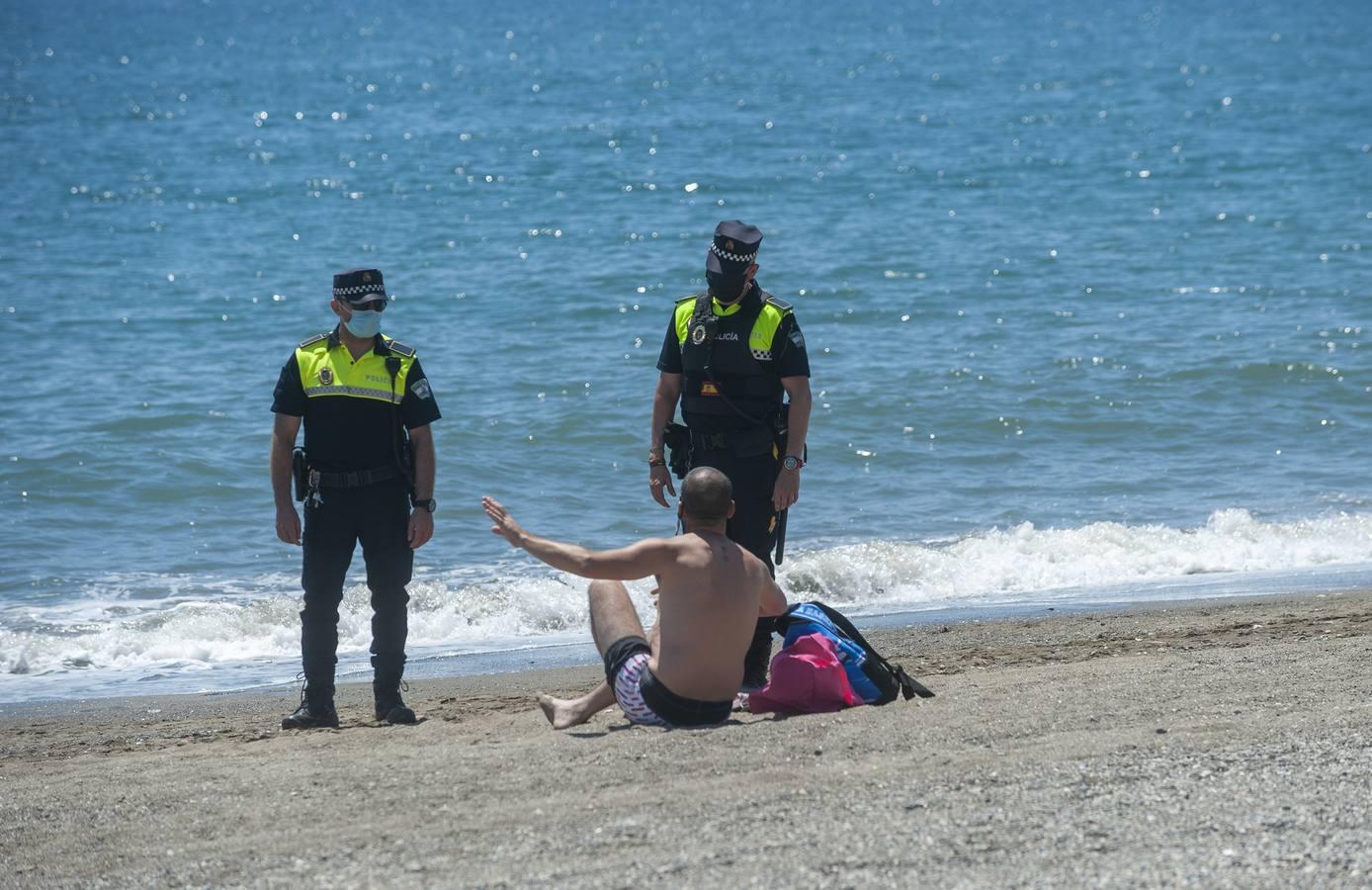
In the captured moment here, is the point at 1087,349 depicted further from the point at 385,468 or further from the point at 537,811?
the point at 537,811

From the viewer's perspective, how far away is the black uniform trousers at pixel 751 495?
6.28 meters

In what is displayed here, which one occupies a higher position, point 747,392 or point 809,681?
point 747,392

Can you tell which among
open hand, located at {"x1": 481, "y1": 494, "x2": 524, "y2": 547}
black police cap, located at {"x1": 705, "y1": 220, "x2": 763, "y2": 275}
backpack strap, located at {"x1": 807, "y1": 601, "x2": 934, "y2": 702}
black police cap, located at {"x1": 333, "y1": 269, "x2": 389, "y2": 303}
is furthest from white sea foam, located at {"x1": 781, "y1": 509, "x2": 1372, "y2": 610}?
open hand, located at {"x1": 481, "y1": 494, "x2": 524, "y2": 547}

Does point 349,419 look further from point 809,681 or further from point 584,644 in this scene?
point 584,644

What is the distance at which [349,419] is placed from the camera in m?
6.21

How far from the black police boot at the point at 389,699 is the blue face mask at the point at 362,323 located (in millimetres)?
1393

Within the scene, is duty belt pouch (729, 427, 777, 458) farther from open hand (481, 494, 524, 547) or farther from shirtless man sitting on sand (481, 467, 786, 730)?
open hand (481, 494, 524, 547)

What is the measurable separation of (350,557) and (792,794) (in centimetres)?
241

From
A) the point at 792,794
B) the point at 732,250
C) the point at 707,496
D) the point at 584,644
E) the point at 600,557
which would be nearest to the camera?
the point at 792,794

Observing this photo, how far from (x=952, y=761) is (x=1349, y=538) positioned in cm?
648

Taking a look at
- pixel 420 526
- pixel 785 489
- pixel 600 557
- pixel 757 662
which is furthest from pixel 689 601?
pixel 420 526

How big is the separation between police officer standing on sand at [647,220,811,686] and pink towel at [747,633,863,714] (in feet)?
1.49

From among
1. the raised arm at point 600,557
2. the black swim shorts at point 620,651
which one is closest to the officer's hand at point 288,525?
the raised arm at point 600,557

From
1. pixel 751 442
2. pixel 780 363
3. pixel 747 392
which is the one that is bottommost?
pixel 751 442
